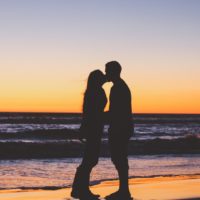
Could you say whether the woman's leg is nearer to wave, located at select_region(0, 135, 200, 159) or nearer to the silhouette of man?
the silhouette of man

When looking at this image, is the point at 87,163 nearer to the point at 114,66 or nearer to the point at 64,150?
the point at 114,66

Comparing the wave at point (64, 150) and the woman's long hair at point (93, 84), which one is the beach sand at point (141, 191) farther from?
the wave at point (64, 150)

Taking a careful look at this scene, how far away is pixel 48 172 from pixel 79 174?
16.3 feet

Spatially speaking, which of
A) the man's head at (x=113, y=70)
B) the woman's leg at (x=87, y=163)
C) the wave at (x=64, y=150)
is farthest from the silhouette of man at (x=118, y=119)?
the wave at (x=64, y=150)

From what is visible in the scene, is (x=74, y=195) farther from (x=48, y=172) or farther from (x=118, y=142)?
(x=48, y=172)

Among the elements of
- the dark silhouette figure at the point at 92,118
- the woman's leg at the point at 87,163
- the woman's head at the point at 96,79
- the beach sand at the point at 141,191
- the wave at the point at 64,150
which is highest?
the woman's head at the point at 96,79

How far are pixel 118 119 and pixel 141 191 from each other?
5.75 feet

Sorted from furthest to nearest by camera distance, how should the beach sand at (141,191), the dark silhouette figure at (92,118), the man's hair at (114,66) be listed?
the beach sand at (141,191)
the dark silhouette figure at (92,118)
the man's hair at (114,66)

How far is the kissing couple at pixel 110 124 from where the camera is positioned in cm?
678

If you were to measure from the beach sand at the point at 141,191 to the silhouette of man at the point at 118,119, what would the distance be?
72 centimetres

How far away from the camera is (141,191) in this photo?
313 inches

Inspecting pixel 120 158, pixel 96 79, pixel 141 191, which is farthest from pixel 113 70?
pixel 141 191

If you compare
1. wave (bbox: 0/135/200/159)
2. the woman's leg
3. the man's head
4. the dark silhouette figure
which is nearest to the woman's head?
the dark silhouette figure

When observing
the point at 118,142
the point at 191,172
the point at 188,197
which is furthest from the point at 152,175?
the point at 118,142
